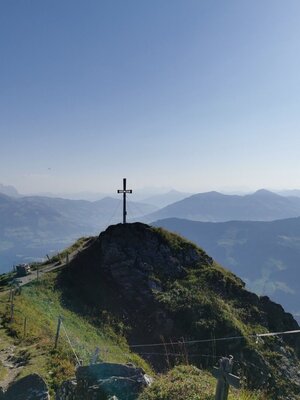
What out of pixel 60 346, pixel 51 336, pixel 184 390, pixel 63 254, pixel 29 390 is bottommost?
pixel 51 336

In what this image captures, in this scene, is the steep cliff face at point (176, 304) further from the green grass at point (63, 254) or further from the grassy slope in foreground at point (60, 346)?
the green grass at point (63, 254)

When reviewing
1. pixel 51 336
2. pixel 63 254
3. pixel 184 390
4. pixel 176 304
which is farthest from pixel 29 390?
pixel 63 254

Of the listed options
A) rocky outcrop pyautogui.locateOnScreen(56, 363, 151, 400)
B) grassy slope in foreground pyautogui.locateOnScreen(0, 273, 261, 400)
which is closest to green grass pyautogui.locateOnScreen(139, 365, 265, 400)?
grassy slope in foreground pyautogui.locateOnScreen(0, 273, 261, 400)

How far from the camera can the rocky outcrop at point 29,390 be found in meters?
13.1

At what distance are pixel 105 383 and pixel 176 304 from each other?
22543mm

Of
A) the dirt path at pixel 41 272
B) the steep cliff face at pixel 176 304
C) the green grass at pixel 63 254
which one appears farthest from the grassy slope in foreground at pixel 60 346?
the green grass at pixel 63 254

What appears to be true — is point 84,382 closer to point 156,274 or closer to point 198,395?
point 198,395

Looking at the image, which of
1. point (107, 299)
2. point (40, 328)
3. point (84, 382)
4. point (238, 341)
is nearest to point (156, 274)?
point (107, 299)

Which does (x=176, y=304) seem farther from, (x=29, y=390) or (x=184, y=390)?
(x=184, y=390)

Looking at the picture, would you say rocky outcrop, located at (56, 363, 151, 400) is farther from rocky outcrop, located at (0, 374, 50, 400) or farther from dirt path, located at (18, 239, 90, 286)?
dirt path, located at (18, 239, 90, 286)

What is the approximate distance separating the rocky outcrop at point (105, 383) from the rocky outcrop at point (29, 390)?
0.82 metres

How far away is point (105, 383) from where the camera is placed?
12.2 meters

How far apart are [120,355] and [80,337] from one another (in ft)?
10.6

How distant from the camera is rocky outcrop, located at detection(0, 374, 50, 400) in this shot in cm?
1309
